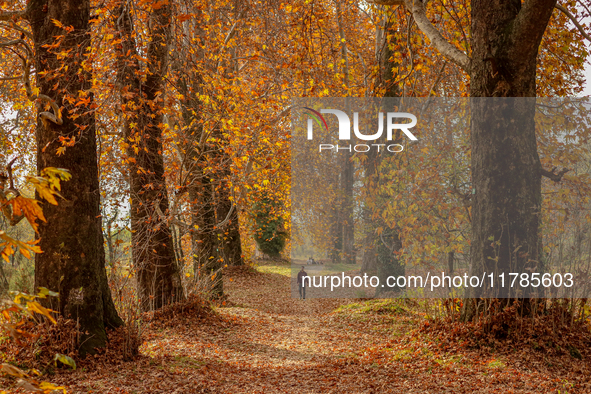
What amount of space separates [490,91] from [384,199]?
6.37 meters

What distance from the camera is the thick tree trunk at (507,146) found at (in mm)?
6270

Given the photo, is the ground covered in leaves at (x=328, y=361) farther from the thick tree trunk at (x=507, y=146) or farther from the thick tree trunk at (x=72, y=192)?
the thick tree trunk at (x=507, y=146)

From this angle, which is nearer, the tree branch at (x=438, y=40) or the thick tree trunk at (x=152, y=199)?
the tree branch at (x=438, y=40)

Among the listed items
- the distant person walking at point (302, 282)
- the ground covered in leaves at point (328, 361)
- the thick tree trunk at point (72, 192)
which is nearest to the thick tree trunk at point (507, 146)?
the ground covered in leaves at point (328, 361)

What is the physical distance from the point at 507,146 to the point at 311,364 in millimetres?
4205

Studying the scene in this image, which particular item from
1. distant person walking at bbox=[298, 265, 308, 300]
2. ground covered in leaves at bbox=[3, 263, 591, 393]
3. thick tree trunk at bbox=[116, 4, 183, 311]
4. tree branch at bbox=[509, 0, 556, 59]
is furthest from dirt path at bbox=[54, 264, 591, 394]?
tree branch at bbox=[509, 0, 556, 59]

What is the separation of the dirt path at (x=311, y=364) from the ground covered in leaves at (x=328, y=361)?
0.01 metres

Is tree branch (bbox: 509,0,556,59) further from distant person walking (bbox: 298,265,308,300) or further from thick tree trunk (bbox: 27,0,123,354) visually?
distant person walking (bbox: 298,265,308,300)

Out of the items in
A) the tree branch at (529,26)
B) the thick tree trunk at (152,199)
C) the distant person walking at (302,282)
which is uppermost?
the tree branch at (529,26)

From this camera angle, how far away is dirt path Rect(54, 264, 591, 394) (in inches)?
209

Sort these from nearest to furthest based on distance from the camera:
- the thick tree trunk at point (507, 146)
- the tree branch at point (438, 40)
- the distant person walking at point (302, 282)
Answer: the thick tree trunk at point (507, 146)
the tree branch at point (438, 40)
the distant person walking at point (302, 282)

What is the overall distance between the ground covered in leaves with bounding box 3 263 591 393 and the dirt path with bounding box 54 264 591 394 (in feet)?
0.04

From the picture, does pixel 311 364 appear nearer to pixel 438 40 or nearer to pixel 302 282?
pixel 438 40

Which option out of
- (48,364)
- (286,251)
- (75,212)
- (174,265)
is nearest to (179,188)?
(174,265)
